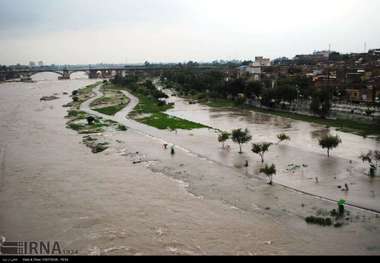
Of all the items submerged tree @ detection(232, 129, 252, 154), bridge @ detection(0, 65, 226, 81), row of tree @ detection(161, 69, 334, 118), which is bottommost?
submerged tree @ detection(232, 129, 252, 154)

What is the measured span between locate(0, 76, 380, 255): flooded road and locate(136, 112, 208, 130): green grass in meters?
7.19

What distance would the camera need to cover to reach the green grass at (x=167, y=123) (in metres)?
28.8

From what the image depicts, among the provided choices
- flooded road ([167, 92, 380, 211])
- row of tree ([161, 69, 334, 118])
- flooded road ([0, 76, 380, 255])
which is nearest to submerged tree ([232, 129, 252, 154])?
flooded road ([167, 92, 380, 211])

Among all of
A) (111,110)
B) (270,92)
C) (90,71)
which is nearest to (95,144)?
(111,110)

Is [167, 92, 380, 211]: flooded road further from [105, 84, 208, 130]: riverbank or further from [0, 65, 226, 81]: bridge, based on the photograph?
[0, 65, 226, 81]: bridge

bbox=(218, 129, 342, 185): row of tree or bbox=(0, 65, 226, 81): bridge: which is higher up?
bbox=(0, 65, 226, 81): bridge

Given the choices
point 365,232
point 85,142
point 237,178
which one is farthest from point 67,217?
point 85,142

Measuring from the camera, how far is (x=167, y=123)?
99.8 ft

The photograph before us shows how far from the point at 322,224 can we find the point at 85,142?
16785 mm

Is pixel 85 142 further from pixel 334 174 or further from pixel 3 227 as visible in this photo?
Result: pixel 334 174

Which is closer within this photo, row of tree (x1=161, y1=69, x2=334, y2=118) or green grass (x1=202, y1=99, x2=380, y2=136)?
green grass (x1=202, y1=99, x2=380, y2=136)

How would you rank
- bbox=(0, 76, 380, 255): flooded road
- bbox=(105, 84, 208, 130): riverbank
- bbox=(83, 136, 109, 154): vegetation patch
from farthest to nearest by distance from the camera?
bbox=(105, 84, 208, 130): riverbank, bbox=(83, 136, 109, 154): vegetation patch, bbox=(0, 76, 380, 255): flooded road

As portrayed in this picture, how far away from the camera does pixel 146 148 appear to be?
22.0 metres

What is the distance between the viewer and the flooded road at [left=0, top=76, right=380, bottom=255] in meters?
10.1
